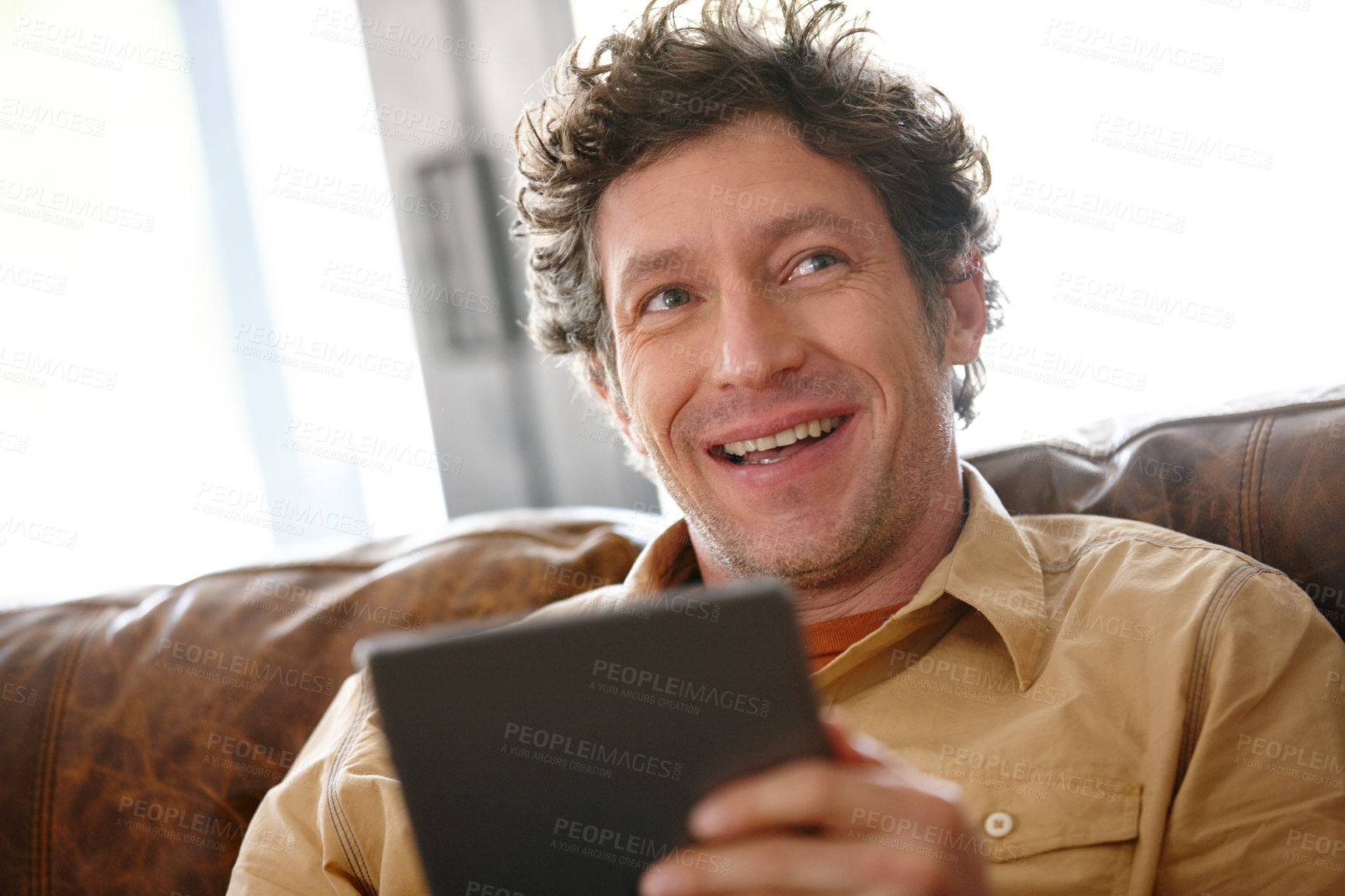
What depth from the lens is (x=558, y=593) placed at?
1358 mm

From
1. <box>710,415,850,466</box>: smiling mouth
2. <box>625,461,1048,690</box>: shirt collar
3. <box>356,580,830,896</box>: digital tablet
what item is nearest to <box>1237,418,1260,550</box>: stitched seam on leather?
<box>625,461,1048,690</box>: shirt collar

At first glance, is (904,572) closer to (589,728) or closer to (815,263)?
(815,263)

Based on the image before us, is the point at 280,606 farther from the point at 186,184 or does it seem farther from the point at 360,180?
the point at 186,184

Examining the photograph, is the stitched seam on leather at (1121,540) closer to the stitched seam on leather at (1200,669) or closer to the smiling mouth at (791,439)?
the stitched seam on leather at (1200,669)

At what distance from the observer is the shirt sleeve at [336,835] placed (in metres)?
1.04

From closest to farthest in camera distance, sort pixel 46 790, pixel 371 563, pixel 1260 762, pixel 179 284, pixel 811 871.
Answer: pixel 811 871 < pixel 1260 762 < pixel 46 790 < pixel 371 563 < pixel 179 284

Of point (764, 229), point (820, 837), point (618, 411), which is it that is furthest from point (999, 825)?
point (618, 411)

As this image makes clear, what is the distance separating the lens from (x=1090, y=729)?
Result: 927 mm

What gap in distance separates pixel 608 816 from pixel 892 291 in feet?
2.62

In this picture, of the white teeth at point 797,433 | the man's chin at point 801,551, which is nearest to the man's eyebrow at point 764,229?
the white teeth at point 797,433

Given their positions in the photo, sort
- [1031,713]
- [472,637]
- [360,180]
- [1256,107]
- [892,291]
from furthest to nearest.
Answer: [360,180]
[1256,107]
[892,291]
[1031,713]
[472,637]

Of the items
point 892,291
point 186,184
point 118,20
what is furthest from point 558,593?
point 118,20

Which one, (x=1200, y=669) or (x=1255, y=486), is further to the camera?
(x=1255, y=486)

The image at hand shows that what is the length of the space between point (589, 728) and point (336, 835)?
2.06 feet
